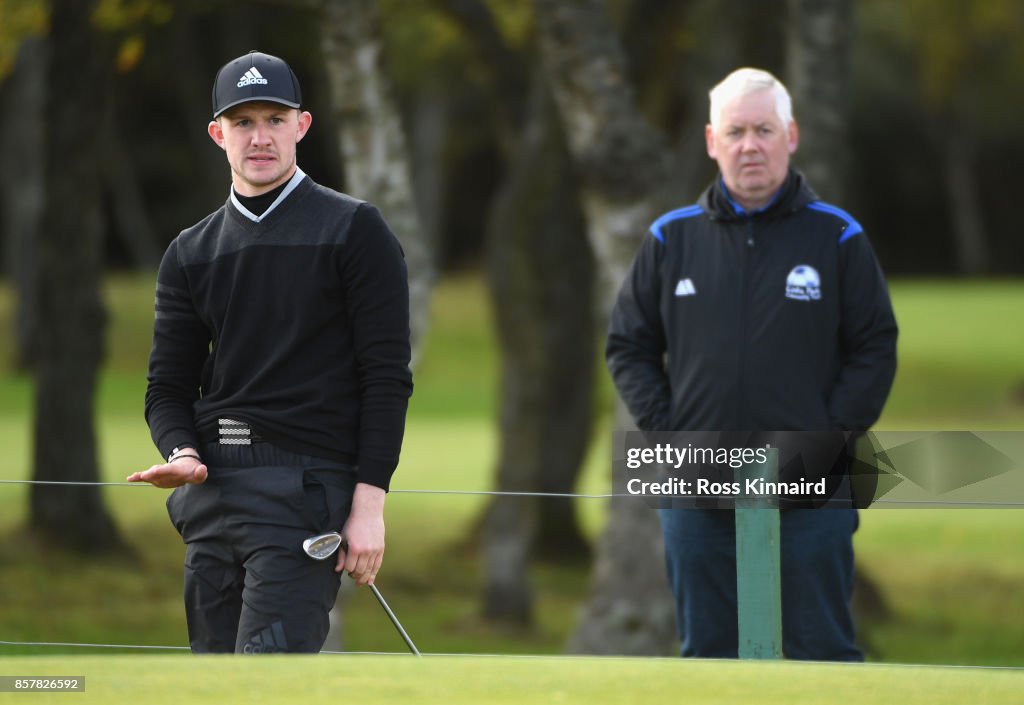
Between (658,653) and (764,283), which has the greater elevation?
(764,283)

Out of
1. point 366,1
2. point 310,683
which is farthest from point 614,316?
point 366,1

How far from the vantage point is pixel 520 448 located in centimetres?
1595

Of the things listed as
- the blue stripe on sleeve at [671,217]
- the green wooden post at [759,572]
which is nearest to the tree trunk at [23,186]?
the blue stripe on sleeve at [671,217]

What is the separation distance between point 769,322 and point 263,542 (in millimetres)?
2203

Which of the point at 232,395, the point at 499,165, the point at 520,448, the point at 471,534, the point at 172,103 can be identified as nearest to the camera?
the point at 232,395

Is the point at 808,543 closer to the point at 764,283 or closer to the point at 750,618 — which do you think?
the point at 750,618

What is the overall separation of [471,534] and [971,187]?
4142 centimetres

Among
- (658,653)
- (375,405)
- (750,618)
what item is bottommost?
(658,653)

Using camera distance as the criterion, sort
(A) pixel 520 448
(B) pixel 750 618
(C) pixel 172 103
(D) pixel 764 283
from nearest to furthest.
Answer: (B) pixel 750 618
(D) pixel 764 283
(A) pixel 520 448
(C) pixel 172 103

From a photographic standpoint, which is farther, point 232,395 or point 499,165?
point 499,165

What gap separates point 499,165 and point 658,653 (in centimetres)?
4410

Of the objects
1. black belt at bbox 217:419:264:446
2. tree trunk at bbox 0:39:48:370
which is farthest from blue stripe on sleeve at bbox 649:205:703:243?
tree trunk at bbox 0:39:48:370

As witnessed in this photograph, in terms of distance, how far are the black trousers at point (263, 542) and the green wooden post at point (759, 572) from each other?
5.10 ft

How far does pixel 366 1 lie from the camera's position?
36.1 feet
